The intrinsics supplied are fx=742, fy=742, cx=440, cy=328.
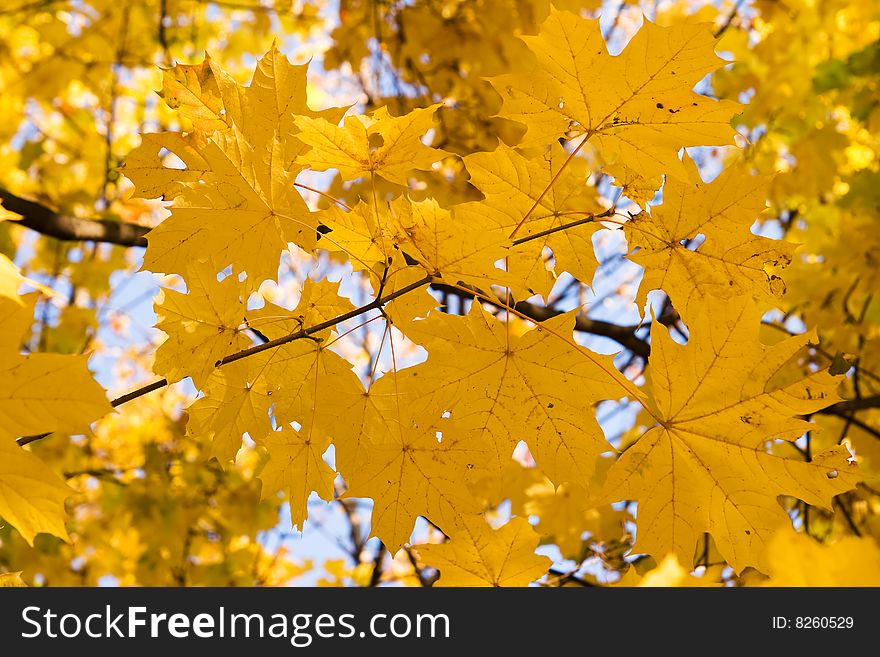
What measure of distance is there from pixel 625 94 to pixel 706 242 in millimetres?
303

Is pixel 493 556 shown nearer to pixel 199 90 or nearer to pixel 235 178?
pixel 235 178

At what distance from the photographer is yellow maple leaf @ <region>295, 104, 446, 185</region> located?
111 centimetres

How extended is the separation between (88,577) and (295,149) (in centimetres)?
322

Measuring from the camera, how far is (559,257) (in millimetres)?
1361

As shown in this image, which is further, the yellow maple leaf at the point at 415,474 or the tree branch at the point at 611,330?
the tree branch at the point at 611,330

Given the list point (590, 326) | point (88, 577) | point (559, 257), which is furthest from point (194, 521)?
point (559, 257)

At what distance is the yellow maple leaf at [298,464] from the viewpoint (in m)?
1.30

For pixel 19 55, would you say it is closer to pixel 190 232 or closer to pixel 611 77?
pixel 190 232

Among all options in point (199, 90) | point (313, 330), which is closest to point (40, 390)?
point (313, 330)

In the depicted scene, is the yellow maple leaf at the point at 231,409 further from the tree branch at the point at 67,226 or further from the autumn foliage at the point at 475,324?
the tree branch at the point at 67,226

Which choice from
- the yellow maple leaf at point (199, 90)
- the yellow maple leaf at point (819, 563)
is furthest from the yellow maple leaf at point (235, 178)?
the yellow maple leaf at point (819, 563)

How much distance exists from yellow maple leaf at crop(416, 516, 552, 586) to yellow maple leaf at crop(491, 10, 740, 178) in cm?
61

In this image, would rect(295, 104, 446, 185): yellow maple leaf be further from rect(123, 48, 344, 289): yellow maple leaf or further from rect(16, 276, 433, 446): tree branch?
rect(16, 276, 433, 446): tree branch

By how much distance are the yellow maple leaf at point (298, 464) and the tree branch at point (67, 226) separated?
722mm
